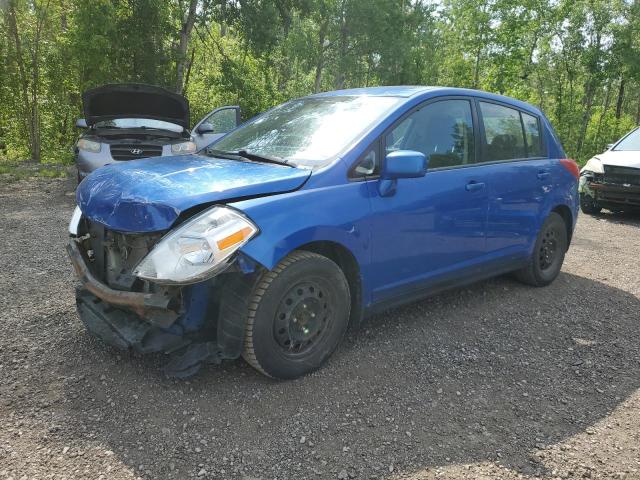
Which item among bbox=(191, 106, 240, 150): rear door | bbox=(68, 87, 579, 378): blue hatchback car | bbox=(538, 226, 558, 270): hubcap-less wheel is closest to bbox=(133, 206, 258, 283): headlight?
bbox=(68, 87, 579, 378): blue hatchback car

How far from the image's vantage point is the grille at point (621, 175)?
8.48 metres

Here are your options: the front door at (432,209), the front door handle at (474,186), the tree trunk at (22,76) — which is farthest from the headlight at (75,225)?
the tree trunk at (22,76)

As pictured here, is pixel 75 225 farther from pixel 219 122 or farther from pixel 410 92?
pixel 219 122

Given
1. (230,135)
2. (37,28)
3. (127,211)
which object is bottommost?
(127,211)

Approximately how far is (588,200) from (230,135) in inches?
306

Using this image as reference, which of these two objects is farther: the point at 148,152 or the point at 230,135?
the point at 148,152

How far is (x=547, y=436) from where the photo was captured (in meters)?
2.62

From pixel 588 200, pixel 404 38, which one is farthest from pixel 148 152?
pixel 404 38

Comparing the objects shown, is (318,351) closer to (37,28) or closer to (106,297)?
(106,297)

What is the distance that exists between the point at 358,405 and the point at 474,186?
1.91 metres

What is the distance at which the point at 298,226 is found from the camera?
2.78 meters

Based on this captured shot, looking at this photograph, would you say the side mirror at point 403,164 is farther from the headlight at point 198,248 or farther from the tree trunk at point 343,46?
the tree trunk at point 343,46

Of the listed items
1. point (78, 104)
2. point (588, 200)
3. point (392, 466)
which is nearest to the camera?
point (392, 466)

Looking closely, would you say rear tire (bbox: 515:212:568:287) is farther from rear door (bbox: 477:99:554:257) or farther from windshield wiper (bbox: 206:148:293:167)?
windshield wiper (bbox: 206:148:293:167)
